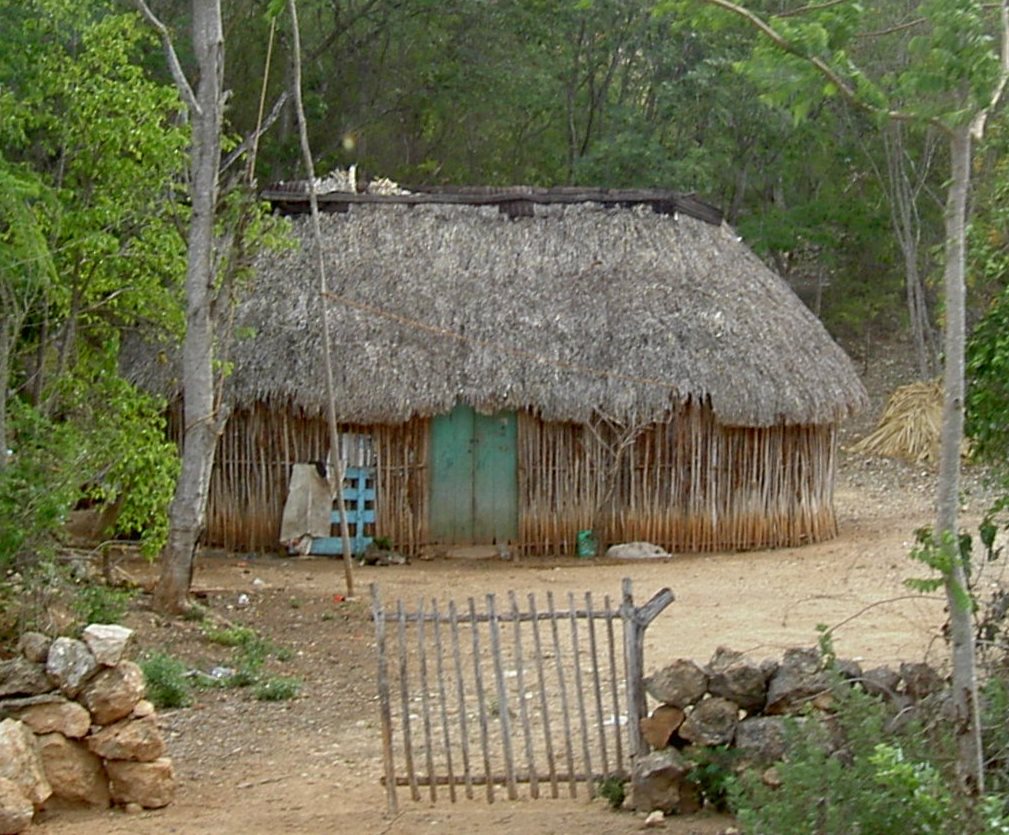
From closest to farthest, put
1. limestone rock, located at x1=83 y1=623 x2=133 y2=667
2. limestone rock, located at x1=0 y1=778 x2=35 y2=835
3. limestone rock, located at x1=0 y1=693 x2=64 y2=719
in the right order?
limestone rock, located at x1=0 y1=778 x2=35 y2=835, limestone rock, located at x1=0 y1=693 x2=64 y2=719, limestone rock, located at x1=83 y1=623 x2=133 y2=667

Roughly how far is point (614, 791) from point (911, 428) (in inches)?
629

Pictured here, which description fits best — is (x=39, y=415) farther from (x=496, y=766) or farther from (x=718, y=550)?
(x=718, y=550)

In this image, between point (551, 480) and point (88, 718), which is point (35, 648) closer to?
point (88, 718)

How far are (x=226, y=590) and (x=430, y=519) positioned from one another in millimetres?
3448

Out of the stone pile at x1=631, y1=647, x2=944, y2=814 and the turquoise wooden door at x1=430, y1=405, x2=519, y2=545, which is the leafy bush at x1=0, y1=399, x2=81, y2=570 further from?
the turquoise wooden door at x1=430, y1=405, x2=519, y2=545

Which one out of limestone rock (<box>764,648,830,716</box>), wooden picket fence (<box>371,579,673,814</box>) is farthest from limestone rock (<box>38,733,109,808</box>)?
limestone rock (<box>764,648,830,716</box>)

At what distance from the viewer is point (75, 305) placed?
10953 millimetres

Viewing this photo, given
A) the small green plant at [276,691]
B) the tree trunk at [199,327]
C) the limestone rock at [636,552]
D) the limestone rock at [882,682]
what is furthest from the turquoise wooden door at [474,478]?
the limestone rock at [882,682]

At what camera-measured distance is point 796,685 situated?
6191 mm

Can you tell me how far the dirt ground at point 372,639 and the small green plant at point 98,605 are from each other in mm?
805

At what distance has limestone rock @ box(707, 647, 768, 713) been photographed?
20.6 feet

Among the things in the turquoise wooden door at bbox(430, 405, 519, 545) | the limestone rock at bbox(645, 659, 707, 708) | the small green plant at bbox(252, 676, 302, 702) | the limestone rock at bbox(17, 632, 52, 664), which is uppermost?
the turquoise wooden door at bbox(430, 405, 519, 545)

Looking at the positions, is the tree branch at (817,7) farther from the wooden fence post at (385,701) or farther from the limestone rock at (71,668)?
the limestone rock at (71,668)

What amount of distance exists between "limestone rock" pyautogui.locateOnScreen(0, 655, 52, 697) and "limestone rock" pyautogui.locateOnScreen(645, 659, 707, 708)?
2.78 metres
